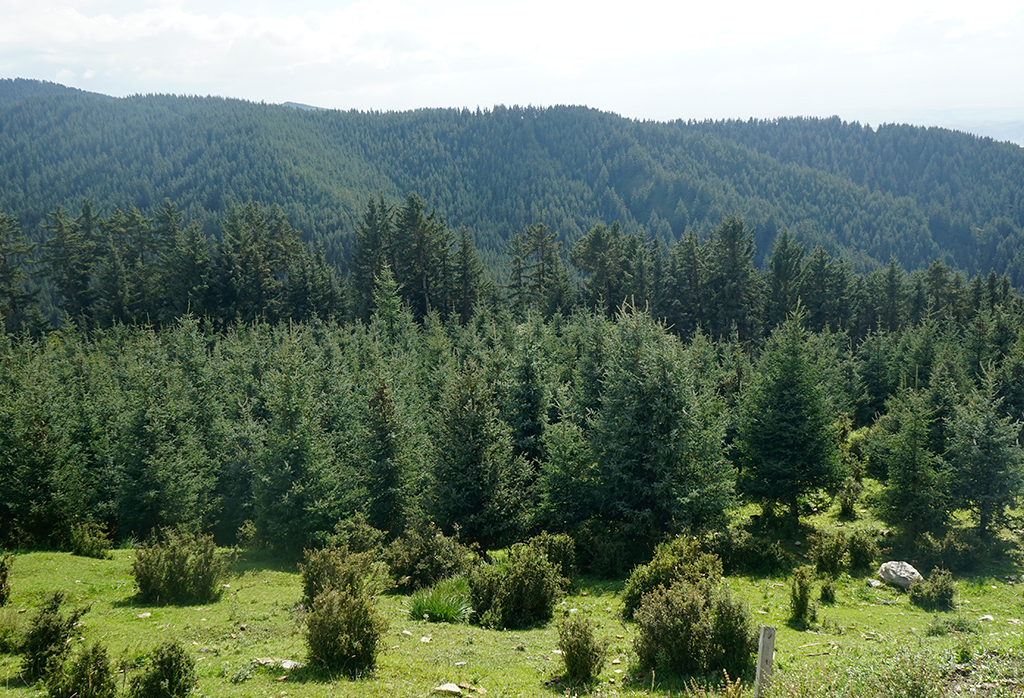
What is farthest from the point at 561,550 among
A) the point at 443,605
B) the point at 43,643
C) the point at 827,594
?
the point at 43,643

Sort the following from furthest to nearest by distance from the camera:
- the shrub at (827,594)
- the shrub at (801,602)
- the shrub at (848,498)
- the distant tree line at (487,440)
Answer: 1. the shrub at (848,498)
2. the distant tree line at (487,440)
3. the shrub at (827,594)
4. the shrub at (801,602)

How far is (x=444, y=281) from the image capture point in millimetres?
64938

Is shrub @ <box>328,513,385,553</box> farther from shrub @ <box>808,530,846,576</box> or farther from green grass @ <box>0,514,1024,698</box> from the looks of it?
shrub @ <box>808,530,846,576</box>

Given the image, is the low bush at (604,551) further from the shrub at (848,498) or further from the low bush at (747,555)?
the shrub at (848,498)

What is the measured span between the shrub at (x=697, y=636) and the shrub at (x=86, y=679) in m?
8.40

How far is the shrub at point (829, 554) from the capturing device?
18047 millimetres

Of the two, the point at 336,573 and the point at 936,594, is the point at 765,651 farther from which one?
the point at 936,594

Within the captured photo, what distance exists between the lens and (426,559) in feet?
52.9

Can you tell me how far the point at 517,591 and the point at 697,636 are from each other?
4489 millimetres

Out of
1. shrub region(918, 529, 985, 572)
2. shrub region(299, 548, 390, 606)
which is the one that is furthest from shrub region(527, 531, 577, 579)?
shrub region(918, 529, 985, 572)

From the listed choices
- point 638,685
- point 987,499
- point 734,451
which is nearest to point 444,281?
point 734,451

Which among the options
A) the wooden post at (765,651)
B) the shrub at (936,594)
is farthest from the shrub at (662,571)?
the shrub at (936,594)

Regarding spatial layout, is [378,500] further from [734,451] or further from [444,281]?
[444,281]

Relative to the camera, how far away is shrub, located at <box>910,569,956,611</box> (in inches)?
624
